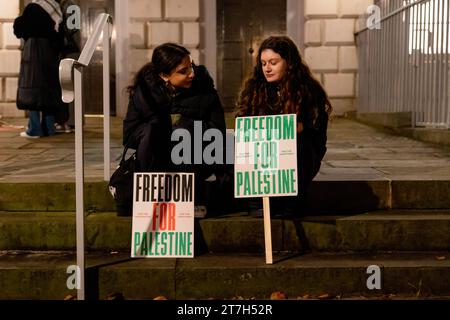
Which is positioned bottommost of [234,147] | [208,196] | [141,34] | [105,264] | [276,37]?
[105,264]

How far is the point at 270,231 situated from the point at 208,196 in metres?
0.57

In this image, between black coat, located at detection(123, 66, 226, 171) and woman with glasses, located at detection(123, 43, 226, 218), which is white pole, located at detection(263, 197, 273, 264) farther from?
black coat, located at detection(123, 66, 226, 171)

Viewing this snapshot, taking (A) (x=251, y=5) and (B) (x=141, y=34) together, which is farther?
(A) (x=251, y=5)

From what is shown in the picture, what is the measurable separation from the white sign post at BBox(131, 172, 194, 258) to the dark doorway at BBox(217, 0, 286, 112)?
7357mm

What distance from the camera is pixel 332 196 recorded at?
4457mm

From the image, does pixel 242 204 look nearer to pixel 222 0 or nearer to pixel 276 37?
pixel 276 37

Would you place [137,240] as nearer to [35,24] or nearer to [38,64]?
[38,64]

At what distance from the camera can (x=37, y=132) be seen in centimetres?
774

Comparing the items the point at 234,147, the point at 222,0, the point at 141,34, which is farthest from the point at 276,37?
the point at 222,0

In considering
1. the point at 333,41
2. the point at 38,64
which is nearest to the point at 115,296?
the point at 38,64

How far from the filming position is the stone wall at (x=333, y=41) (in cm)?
1032

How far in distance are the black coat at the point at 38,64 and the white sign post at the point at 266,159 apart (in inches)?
152

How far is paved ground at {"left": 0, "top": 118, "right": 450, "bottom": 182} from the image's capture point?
4.77 m

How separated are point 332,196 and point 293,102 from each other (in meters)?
0.73
